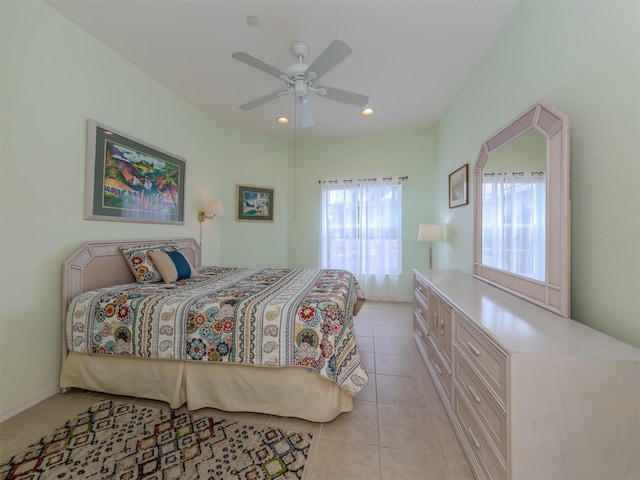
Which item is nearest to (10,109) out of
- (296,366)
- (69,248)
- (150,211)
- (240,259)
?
(69,248)

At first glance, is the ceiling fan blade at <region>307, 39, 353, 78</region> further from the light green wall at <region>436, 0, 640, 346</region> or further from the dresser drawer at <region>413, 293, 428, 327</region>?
the dresser drawer at <region>413, 293, 428, 327</region>

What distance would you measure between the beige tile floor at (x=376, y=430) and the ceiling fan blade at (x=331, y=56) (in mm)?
2370

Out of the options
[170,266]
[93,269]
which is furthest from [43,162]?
[170,266]

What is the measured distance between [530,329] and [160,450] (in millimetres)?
1961

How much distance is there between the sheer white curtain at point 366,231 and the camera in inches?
161

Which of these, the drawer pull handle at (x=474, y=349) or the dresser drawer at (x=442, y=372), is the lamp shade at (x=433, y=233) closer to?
the dresser drawer at (x=442, y=372)

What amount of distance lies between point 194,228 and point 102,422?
7.59ft

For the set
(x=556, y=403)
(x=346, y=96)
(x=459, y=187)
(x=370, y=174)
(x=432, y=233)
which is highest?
(x=346, y=96)

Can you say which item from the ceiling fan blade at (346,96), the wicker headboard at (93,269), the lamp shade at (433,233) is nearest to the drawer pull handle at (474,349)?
the ceiling fan blade at (346,96)

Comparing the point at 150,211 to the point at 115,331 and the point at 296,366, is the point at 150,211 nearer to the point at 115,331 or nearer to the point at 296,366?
the point at 115,331

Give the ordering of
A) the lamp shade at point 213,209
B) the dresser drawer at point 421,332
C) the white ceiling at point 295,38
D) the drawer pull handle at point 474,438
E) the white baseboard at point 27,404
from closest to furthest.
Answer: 1. the drawer pull handle at point 474,438
2. the white baseboard at point 27,404
3. the white ceiling at point 295,38
4. the dresser drawer at point 421,332
5. the lamp shade at point 213,209

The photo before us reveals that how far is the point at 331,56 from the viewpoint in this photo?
1.71 metres

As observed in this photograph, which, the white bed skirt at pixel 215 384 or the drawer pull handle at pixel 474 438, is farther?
the white bed skirt at pixel 215 384

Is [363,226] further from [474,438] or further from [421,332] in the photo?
[474,438]
